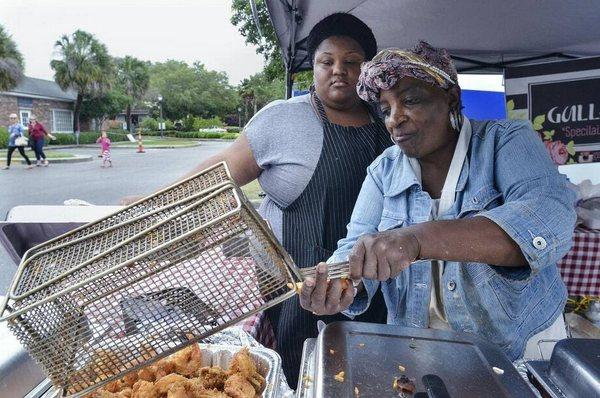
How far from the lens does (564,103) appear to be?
149 inches

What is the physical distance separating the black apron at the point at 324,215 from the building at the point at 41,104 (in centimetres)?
3721

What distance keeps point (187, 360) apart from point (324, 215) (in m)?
0.85

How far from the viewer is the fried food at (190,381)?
120 cm

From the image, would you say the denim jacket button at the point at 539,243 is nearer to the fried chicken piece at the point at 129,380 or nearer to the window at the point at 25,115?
the fried chicken piece at the point at 129,380

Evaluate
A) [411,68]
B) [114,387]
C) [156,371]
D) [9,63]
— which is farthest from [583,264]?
[9,63]

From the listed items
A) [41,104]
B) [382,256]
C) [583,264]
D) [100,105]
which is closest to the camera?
[382,256]

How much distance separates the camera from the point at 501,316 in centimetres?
141

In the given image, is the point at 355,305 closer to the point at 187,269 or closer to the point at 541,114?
the point at 187,269

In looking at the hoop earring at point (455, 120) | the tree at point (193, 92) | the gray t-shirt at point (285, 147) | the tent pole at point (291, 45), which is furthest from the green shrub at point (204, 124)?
the hoop earring at point (455, 120)

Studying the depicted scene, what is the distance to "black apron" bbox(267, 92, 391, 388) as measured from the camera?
1.97m

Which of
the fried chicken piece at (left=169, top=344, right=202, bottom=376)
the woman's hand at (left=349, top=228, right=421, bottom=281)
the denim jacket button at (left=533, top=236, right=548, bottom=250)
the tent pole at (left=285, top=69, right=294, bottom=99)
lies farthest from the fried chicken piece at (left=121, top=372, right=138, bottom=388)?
the tent pole at (left=285, top=69, right=294, bottom=99)

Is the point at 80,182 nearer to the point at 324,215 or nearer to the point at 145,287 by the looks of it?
the point at 324,215

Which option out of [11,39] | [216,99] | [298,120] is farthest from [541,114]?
[216,99]

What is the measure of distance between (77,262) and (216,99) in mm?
70052
